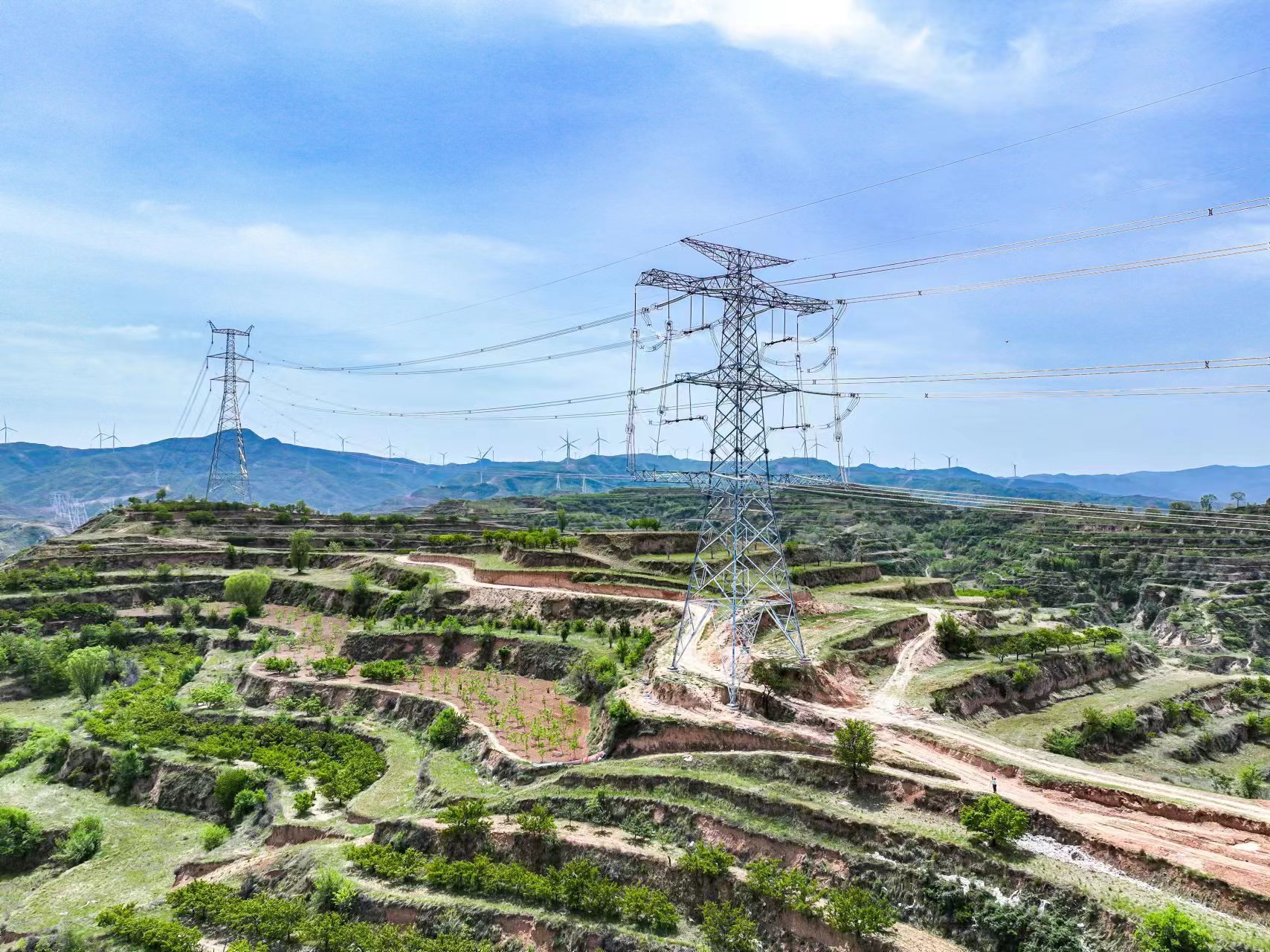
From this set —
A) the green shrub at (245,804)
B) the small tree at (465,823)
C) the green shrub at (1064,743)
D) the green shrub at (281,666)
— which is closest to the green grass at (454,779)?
the small tree at (465,823)

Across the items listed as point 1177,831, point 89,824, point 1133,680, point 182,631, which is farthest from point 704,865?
point 182,631

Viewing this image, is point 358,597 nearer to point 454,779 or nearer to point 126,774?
point 126,774

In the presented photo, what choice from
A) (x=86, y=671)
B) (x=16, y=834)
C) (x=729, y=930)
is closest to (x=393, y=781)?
(x=16, y=834)

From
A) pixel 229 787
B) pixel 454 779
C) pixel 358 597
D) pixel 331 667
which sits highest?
pixel 358 597

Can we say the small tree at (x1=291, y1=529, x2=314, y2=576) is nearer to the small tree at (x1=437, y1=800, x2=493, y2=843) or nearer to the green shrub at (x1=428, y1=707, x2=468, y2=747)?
the green shrub at (x1=428, y1=707, x2=468, y2=747)

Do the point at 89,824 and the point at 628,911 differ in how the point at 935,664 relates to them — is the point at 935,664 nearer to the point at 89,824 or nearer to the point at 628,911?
the point at 628,911
